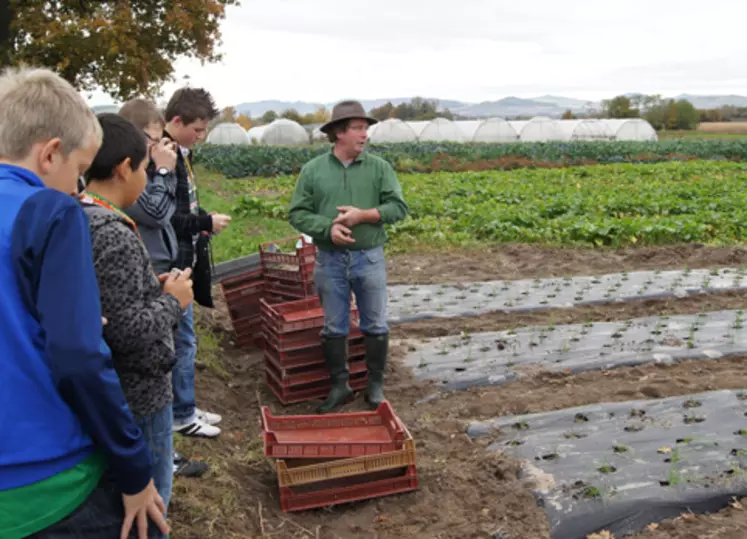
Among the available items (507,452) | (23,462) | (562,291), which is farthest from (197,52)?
(23,462)

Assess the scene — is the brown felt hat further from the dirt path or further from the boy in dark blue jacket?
the boy in dark blue jacket

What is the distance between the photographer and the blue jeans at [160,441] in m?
2.19

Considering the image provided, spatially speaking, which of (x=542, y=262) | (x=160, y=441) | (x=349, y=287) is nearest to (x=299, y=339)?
(x=349, y=287)

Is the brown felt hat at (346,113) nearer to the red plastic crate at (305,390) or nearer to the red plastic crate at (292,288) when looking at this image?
the red plastic crate at (292,288)

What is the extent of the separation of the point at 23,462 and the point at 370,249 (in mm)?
3301

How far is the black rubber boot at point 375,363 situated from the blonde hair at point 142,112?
207 centimetres

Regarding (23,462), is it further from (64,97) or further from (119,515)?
(64,97)

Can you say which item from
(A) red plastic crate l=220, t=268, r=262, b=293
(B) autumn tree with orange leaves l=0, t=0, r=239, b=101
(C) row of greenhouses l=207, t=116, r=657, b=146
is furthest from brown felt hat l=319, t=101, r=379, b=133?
(C) row of greenhouses l=207, t=116, r=657, b=146

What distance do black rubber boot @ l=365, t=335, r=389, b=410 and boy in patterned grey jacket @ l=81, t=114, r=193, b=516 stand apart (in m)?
2.58

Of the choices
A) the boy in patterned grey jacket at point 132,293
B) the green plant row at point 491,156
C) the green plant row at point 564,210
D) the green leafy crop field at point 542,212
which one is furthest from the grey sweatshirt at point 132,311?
the green plant row at point 491,156

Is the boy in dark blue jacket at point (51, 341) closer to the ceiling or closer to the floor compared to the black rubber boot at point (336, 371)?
closer to the ceiling

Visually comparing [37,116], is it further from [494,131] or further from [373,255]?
[494,131]

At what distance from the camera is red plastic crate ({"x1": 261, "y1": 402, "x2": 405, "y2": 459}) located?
11.5 feet

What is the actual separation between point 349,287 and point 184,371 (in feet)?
4.26
